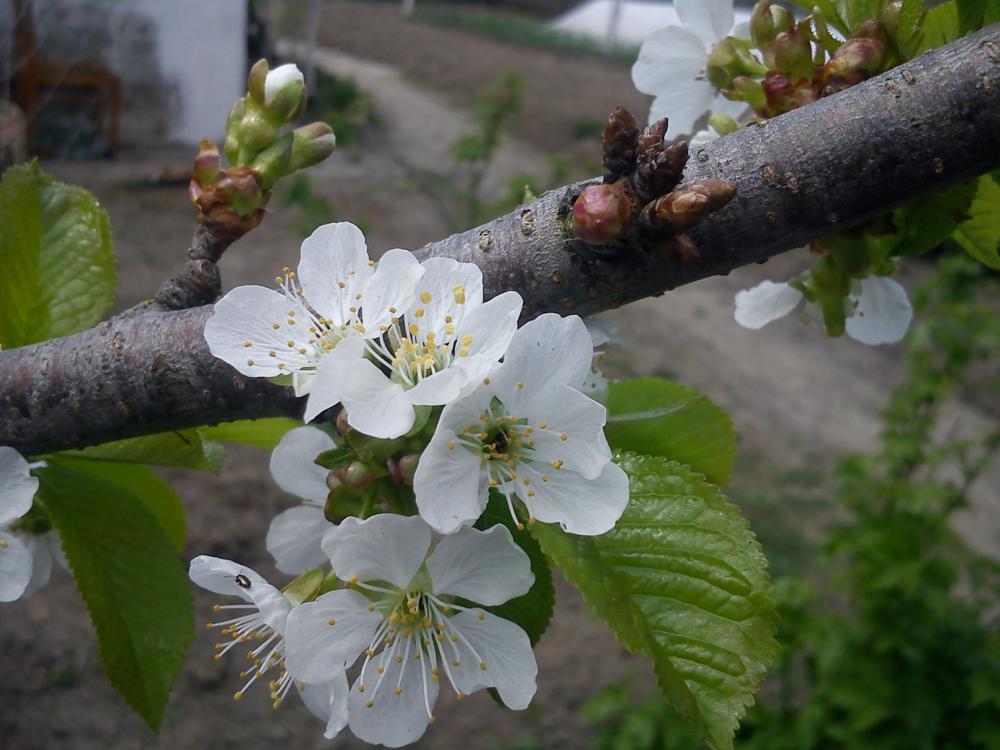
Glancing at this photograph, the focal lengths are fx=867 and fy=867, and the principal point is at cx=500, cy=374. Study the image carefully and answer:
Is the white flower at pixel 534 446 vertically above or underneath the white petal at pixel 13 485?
above

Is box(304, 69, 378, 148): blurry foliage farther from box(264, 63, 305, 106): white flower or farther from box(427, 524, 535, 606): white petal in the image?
box(427, 524, 535, 606): white petal

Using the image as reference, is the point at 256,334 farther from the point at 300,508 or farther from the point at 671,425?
the point at 671,425

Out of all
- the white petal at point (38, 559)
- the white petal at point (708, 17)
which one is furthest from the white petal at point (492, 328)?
the white petal at point (38, 559)

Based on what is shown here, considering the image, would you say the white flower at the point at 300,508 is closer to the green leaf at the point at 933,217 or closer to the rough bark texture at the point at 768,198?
the rough bark texture at the point at 768,198

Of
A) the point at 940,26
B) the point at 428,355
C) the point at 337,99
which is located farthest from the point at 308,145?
the point at 337,99

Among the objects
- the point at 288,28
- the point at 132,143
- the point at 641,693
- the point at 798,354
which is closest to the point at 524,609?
the point at 641,693

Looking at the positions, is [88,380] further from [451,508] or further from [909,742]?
[909,742]
